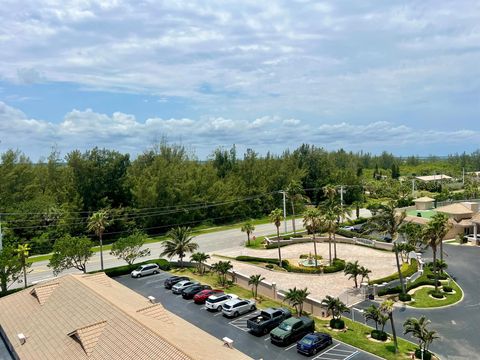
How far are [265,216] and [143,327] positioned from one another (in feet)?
259

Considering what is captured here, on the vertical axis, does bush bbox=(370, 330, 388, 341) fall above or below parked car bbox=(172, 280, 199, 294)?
below

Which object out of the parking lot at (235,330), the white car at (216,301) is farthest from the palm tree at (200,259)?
→ the white car at (216,301)

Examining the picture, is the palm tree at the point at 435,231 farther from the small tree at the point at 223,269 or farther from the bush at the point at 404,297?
the small tree at the point at 223,269

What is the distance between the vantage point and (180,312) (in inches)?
Answer: 1491

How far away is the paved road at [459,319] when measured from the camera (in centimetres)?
2945

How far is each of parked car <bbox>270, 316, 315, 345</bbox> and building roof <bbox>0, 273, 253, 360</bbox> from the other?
8595mm

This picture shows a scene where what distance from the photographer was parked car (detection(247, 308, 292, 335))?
3225 cm

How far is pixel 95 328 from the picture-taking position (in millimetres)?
21938

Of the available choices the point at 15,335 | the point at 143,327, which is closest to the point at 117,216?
the point at 15,335

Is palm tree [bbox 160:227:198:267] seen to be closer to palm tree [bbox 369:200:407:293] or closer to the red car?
the red car

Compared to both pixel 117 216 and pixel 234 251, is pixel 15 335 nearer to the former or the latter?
pixel 234 251

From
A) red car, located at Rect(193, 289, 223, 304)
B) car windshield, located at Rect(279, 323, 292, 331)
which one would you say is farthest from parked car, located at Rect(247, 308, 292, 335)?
red car, located at Rect(193, 289, 223, 304)

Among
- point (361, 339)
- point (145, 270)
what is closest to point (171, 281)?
point (145, 270)

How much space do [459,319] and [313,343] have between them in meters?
15.1
